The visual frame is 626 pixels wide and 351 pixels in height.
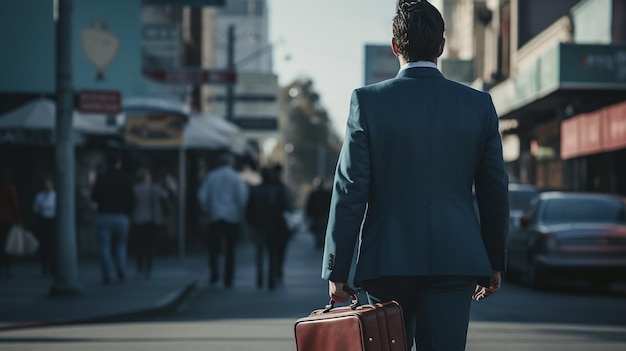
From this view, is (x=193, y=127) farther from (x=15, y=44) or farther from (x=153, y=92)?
(x=15, y=44)

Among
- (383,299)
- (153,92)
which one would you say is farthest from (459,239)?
(153,92)

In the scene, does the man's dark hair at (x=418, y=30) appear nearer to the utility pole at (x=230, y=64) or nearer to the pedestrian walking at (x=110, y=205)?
the pedestrian walking at (x=110, y=205)

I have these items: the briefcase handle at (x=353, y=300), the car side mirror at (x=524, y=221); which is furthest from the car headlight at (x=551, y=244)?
the briefcase handle at (x=353, y=300)

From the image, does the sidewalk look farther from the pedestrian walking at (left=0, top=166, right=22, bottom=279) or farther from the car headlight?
the car headlight

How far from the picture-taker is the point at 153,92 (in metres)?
30.6

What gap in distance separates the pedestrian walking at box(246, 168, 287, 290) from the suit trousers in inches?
494

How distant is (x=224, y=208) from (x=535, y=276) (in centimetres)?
443

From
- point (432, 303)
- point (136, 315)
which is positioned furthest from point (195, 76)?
point (432, 303)

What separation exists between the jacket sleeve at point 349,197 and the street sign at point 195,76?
2166 cm

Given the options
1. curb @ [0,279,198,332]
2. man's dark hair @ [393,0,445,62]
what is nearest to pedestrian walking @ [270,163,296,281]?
curb @ [0,279,198,332]

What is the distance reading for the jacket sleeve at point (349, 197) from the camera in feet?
15.3

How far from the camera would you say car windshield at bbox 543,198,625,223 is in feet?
58.9

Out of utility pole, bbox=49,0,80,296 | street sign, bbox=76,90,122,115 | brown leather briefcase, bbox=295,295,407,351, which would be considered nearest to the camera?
brown leather briefcase, bbox=295,295,407,351

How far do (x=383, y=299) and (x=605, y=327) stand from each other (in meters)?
7.42
